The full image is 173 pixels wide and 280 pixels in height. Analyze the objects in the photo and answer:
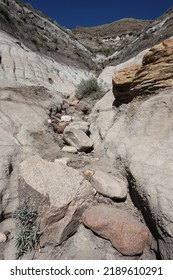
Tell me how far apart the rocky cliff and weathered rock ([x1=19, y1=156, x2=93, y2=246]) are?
0.04ft

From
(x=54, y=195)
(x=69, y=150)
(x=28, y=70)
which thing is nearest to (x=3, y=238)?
(x=54, y=195)

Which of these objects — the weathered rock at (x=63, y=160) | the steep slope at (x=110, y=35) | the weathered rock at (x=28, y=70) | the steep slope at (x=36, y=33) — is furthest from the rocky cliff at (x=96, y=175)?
the steep slope at (x=110, y=35)

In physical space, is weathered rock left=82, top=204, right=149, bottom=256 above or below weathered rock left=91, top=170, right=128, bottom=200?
below

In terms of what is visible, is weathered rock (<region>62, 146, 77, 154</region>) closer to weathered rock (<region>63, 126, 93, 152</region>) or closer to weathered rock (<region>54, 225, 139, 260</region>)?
weathered rock (<region>63, 126, 93, 152</region>)

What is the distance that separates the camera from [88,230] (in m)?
2.88

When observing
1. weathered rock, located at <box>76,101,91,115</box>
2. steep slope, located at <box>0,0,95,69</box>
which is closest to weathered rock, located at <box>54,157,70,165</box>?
weathered rock, located at <box>76,101,91,115</box>

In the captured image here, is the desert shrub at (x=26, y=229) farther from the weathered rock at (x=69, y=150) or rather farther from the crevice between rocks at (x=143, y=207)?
the weathered rock at (x=69, y=150)

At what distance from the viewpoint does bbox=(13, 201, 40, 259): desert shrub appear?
2.67 m

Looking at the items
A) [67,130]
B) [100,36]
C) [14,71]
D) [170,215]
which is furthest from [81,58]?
[100,36]

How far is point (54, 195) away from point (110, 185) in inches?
35.1

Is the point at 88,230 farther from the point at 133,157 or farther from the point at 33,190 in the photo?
the point at 133,157

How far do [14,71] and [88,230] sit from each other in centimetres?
815

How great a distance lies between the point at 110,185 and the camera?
10.9 feet

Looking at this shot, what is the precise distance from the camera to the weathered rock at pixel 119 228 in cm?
260
